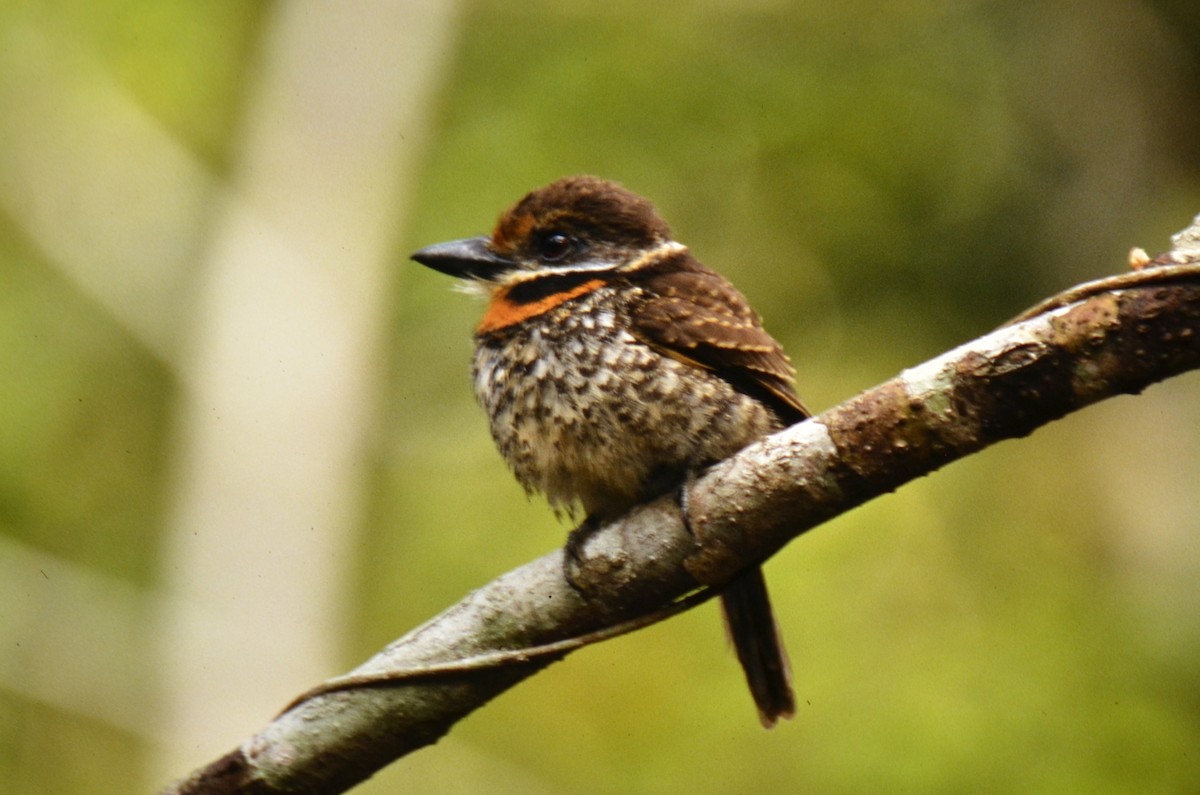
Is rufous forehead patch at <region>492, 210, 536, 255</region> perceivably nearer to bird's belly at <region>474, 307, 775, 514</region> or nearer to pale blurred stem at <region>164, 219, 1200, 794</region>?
bird's belly at <region>474, 307, 775, 514</region>

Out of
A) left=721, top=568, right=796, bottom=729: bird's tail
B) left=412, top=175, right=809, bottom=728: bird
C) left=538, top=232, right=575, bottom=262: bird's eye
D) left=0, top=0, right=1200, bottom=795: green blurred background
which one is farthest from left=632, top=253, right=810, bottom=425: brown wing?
left=0, top=0, right=1200, bottom=795: green blurred background

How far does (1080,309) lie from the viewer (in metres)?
1.59

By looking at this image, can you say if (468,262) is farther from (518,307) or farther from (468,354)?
(468,354)

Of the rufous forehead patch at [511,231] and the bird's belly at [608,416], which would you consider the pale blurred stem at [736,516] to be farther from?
the rufous forehead patch at [511,231]

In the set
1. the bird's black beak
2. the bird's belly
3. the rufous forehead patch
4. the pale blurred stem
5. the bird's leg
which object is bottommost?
the pale blurred stem

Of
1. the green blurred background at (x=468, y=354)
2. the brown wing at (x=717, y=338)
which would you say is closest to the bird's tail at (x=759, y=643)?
the brown wing at (x=717, y=338)

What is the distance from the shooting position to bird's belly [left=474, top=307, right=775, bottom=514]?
2322 millimetres

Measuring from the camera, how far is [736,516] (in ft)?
5.94

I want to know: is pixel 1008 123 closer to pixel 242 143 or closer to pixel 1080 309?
pixel 242 143

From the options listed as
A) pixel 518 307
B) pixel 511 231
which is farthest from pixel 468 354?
pixel 518 307

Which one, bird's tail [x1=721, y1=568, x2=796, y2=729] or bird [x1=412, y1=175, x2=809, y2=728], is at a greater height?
bird [x1=412, y1=175, x2=809, y2=728]

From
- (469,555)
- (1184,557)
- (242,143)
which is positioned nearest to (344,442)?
(469,555)

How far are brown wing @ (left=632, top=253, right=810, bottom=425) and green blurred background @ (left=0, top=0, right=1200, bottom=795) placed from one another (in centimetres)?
185

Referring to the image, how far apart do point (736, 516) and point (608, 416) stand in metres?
0.58
